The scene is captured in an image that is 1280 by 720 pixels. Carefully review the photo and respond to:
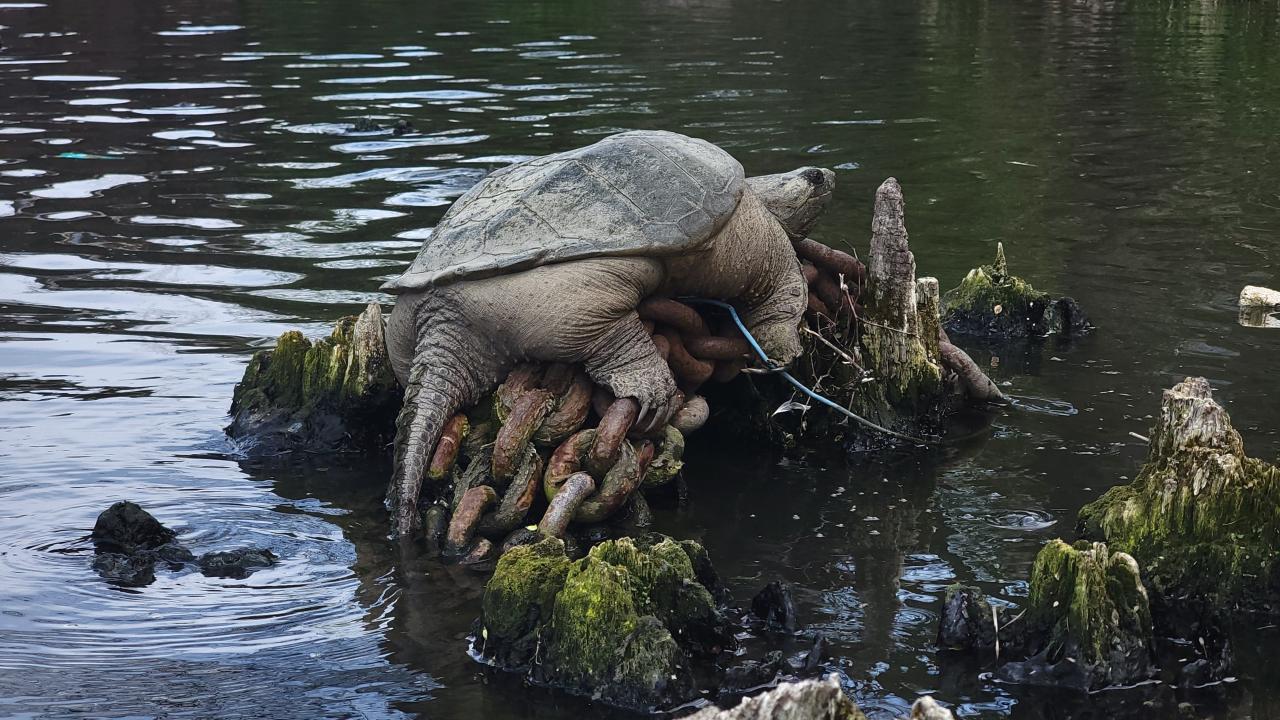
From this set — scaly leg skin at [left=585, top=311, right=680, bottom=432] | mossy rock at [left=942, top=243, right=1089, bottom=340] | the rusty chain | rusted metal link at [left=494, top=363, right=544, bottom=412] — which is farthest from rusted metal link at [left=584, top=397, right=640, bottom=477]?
mossy rock at [left=942, top=243, right=1089, bottom=340]

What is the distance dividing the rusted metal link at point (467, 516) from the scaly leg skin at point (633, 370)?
80 cm

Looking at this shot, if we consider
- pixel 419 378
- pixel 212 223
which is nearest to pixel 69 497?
pixel 419 378

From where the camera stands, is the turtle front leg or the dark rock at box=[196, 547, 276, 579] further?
the turtle front leg

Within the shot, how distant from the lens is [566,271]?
6.77 metres

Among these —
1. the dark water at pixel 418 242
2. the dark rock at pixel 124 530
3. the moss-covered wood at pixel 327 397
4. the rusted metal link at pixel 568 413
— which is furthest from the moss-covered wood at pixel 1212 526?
the dark rock at pixel 124 530

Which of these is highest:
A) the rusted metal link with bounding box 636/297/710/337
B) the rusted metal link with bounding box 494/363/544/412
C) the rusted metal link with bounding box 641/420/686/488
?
the rusted metal link with bounding box 636/297/710/337

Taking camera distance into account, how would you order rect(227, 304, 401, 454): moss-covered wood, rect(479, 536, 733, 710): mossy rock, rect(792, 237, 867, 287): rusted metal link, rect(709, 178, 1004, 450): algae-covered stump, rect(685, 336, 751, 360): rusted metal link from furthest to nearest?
rect(792, 237, 867, 287): rusted metal link
rect(227, 304, 401, 454): moss-covered wood
rect(709, 178, 1004, 450): algae-covered stump
rect(685, 336, 751, 360): rusted metal link
rect(479, 536, 733, 710): mossy rock

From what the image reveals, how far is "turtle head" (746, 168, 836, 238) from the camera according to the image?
7871 millimetres

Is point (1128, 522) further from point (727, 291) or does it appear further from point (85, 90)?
point (85, 90)

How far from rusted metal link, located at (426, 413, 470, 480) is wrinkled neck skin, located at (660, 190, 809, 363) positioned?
125 centimetres

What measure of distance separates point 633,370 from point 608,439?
0.40 metres

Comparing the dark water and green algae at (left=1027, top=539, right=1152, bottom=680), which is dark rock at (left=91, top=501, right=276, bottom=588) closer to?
the dark water

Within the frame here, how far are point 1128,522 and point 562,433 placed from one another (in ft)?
8.41

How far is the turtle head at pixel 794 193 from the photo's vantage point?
7871 mm
